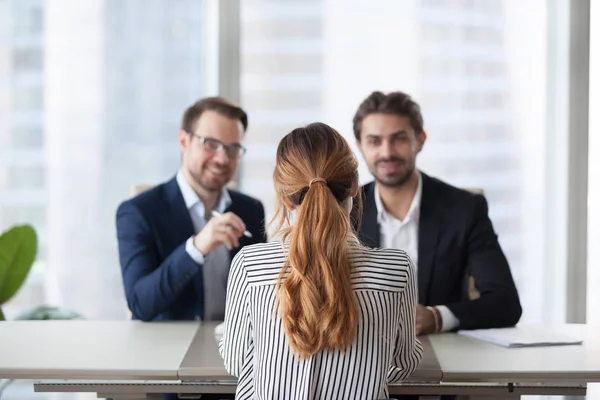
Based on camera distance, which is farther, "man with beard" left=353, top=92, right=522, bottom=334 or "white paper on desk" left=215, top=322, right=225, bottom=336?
"man with beard" left=353, top=92, right=522, bottom=334

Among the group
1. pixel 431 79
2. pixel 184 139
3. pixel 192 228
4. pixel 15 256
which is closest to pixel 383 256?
pixel 192 228

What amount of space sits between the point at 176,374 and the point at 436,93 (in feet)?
7.95

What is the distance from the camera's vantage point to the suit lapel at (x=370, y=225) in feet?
9.07

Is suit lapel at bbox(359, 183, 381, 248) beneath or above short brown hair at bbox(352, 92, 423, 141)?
beneath

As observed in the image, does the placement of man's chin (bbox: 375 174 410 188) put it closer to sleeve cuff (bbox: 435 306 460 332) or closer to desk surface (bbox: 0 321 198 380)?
sleeve cuff (bbox: 435 306 460 332)

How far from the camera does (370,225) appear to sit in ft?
9.13

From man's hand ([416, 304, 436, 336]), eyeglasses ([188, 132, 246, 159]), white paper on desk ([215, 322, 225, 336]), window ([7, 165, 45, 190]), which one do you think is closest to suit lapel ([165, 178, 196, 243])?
eyeglasses ([188, 132, 246, 159])

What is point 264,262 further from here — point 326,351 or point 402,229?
point 402,229

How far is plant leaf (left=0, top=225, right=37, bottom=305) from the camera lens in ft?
11.2

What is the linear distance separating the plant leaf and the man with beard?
1.53 meters

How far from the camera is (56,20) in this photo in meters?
3.84

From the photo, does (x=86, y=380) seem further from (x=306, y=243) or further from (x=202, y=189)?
(x=202, y=189)

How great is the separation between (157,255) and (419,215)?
3.08ft

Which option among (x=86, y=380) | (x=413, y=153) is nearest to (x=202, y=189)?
(x=413, y=153)
